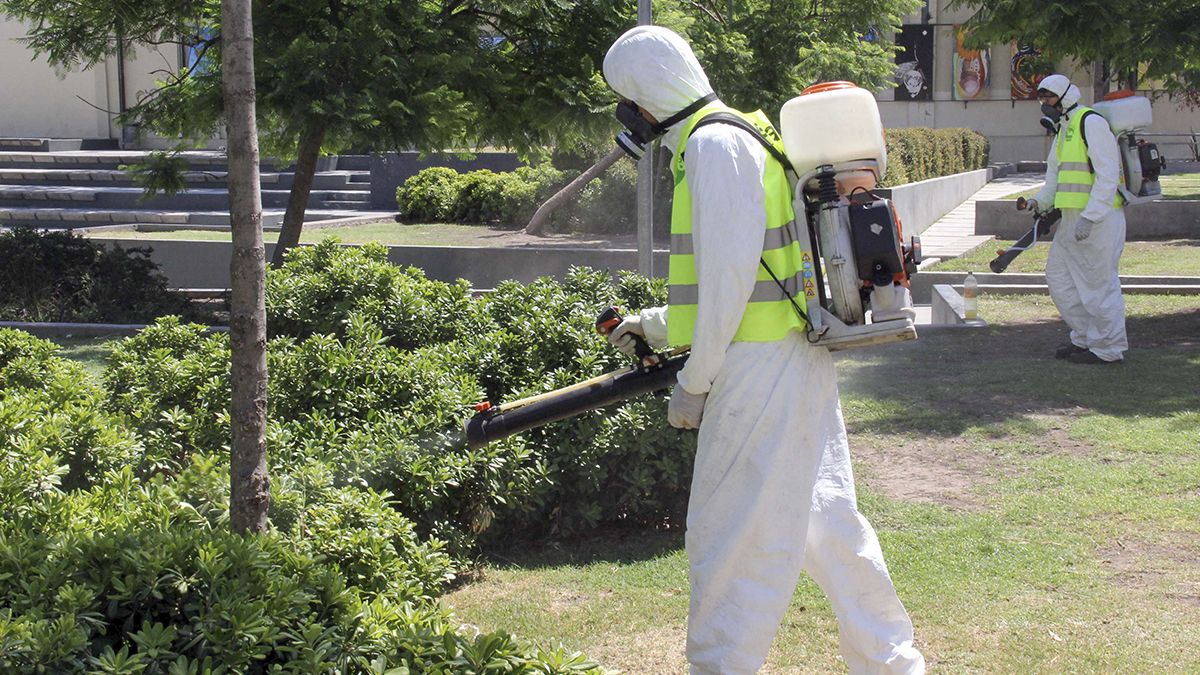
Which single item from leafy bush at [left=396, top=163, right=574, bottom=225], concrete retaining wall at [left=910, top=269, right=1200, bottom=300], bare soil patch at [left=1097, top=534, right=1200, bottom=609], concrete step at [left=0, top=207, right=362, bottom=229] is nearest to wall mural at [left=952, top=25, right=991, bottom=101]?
leafy bush at [left=396, top=163, right=574, bottom=225]

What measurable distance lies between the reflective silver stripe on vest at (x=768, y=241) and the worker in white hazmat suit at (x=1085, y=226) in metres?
5.89

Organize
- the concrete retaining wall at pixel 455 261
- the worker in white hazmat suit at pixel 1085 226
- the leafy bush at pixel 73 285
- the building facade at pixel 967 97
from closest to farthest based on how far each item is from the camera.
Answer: the worker in white hazmat suit at pixel 1085 226, the leafy bush at pixel 73 285, the concrete retaining wall at pixel 455 261, the building facade at pixel 967 97

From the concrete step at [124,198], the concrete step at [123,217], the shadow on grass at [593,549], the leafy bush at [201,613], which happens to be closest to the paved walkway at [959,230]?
the shadow on grass at [593,549]

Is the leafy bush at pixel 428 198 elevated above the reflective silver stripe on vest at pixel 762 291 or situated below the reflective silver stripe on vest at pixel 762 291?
above

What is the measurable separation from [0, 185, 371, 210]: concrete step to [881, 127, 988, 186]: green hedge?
10457 millimetres

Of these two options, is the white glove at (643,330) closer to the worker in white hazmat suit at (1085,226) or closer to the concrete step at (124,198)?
the worker in white hazmat suit at (1085,226)

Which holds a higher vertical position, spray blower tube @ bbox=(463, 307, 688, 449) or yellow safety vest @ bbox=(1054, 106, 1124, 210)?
yellow safety vest @ bbox=(1054, 106, 1124, 210)

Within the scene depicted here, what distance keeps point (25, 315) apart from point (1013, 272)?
10453mm

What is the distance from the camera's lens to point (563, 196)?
19.9 meters

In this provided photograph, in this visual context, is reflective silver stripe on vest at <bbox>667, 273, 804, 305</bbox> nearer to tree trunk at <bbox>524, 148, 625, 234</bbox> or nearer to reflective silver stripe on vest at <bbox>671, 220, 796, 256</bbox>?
reflective silver stripe on vest at <bbox>671, 220, 796, 256</bbox>

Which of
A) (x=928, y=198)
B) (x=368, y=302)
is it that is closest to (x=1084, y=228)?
(x=368, y=302)

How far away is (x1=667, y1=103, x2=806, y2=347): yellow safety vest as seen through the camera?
3430 millimetres

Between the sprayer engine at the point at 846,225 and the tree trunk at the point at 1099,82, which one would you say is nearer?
the sprayer engine at the point at 846,225

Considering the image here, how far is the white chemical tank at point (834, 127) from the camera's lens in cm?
347
